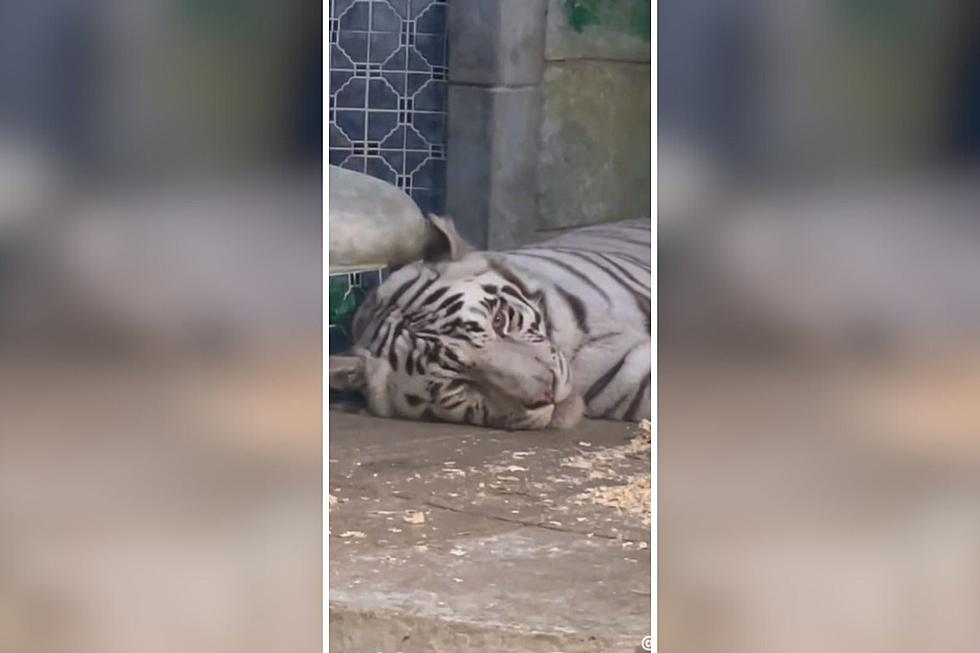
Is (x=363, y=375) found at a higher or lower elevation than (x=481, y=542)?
higher

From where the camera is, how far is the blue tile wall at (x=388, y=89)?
1.78 m

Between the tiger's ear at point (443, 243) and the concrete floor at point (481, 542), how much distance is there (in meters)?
0.24

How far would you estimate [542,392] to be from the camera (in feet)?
6.00

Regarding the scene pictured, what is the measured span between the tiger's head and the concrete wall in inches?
2.2

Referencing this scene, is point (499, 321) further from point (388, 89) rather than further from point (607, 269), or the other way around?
point (388, 89)

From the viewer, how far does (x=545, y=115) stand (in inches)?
71.8

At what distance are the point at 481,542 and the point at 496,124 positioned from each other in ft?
1.96

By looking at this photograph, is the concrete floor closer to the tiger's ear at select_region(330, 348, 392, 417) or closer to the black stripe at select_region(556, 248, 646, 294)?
the tiger's ear at select_region(330, 348, 392, 417)

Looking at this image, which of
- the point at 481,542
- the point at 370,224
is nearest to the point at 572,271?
the point at 370,224

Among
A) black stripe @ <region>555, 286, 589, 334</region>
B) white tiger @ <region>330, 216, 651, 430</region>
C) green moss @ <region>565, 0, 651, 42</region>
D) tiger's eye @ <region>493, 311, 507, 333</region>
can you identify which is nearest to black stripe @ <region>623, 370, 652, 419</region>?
white tiger @ <region>330, 216, 651, 430</region>
